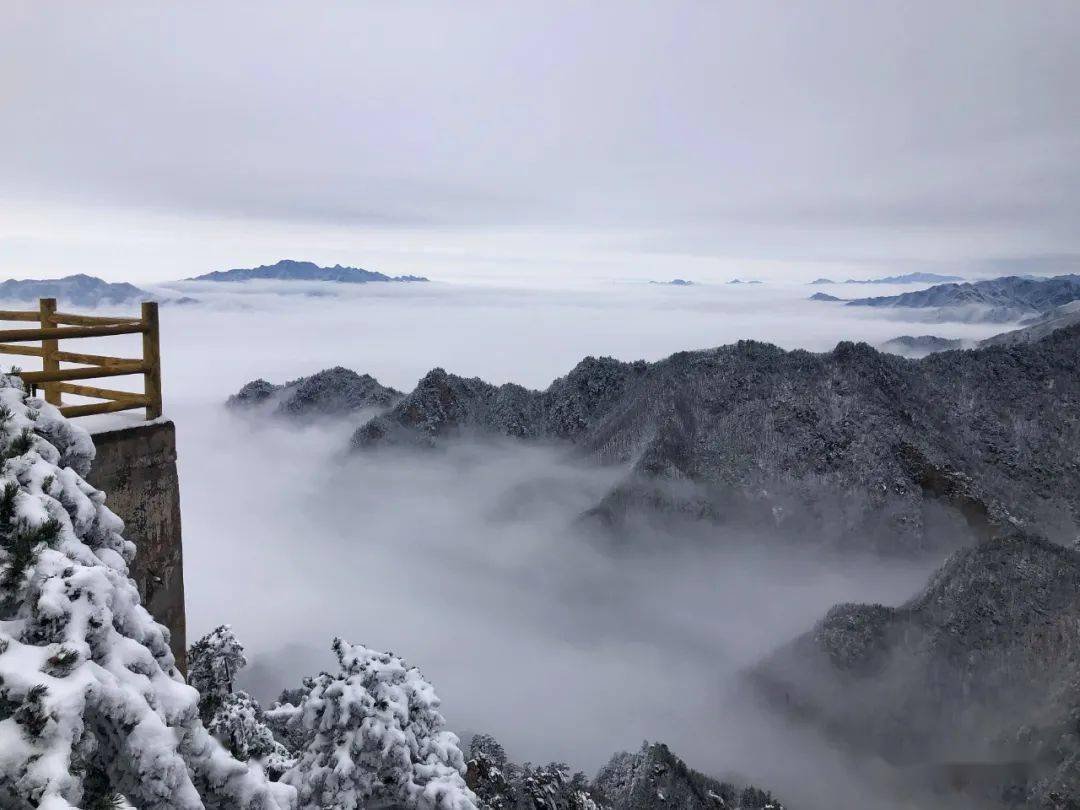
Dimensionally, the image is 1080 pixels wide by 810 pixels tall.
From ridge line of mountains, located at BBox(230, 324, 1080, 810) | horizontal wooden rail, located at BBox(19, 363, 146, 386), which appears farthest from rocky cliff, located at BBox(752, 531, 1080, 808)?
horizontal wooden rail, located at BBox(19, 363, 146, 386)

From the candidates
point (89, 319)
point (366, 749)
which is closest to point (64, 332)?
point (89, 319)

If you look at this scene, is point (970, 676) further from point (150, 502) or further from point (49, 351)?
point (49, 351)

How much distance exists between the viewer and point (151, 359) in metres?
7.43

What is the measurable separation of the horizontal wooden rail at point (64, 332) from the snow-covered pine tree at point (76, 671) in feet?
4.05

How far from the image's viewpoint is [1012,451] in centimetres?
7544

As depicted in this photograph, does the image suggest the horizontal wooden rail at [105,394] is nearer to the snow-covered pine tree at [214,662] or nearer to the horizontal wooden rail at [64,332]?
the horizontal wooden rail at [64,332]

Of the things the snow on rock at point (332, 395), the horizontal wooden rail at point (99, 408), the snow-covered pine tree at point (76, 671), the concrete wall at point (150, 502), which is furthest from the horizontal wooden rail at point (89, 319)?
the snow on rock at point (332, 395)

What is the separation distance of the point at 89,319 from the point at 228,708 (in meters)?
7.75

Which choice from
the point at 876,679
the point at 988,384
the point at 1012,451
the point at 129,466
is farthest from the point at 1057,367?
the point at 129,466

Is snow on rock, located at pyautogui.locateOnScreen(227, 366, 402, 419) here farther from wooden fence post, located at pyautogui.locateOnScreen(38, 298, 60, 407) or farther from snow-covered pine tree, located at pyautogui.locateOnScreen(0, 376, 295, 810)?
snow-covered pine tree, located at pyautogui.locateOnScreen(0, 376, 295, 810)

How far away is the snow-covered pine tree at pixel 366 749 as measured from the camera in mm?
9234

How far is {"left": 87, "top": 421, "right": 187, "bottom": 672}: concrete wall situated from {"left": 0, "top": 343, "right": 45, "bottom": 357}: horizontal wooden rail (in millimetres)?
1483

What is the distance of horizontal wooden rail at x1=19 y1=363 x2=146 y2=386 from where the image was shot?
6570 mm

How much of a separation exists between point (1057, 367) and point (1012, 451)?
58.2ft
